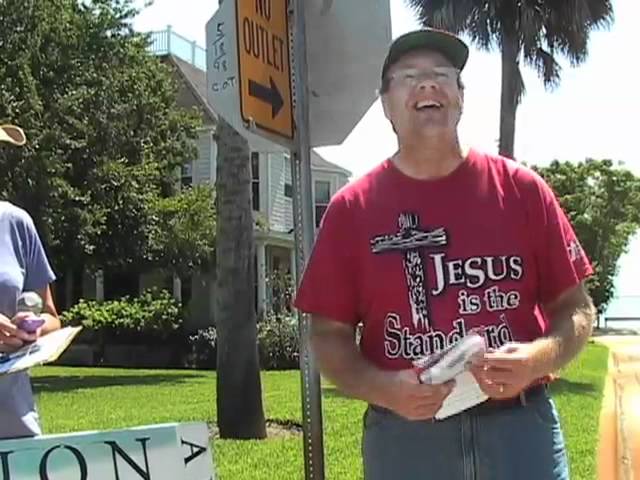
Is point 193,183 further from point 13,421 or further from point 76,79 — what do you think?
point 13,421

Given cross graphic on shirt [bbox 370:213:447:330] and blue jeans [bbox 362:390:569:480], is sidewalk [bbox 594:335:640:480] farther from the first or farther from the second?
cross graphic on shirt [bbox 370:213:447:330]

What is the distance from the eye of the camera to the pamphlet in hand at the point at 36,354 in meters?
2.65

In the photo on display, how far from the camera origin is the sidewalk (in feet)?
9.08

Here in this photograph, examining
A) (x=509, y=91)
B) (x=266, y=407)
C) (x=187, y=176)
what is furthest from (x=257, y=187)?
(x=266, y=407)

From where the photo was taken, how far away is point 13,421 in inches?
110

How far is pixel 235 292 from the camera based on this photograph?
367 inches

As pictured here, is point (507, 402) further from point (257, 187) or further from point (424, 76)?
point (257, 187)

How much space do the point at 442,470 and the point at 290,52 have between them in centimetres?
158

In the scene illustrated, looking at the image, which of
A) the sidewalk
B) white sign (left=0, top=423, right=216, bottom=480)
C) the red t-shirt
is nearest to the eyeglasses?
the red t-shirt

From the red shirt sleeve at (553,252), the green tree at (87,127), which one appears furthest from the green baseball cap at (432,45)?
the green tree at (87,127)

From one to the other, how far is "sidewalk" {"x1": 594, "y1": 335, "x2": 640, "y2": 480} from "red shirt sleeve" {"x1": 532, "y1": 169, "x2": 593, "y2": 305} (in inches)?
26.5

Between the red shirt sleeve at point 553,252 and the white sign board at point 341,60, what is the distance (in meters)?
1.00

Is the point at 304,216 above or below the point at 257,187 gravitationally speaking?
below

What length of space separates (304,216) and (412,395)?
1.18 metres
